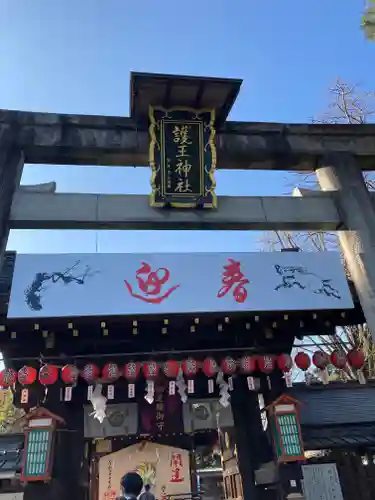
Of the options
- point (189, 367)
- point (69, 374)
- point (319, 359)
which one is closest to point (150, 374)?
point (189, 367)

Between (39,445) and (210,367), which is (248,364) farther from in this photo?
(39,445)

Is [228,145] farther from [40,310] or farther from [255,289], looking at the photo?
[40,310]

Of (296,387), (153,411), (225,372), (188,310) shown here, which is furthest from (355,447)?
(188,310)

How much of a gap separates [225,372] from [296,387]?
436cm

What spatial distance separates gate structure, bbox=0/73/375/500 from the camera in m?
8.02

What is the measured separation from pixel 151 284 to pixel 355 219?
4778mm

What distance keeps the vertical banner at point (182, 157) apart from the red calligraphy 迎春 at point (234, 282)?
4.87ft

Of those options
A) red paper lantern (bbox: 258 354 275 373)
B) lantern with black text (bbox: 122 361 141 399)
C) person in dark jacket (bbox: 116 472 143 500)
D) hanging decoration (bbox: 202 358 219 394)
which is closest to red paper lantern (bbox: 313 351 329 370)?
red paper lantern (bbox: 258 354 275 373)

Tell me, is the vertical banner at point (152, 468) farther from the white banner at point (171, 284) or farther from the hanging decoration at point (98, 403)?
the white banner at point (171, 284)

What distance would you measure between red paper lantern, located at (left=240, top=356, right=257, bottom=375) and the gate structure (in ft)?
0.18

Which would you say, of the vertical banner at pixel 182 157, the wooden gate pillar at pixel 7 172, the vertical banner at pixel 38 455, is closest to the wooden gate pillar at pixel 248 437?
the vertical banner at pixel 38 455

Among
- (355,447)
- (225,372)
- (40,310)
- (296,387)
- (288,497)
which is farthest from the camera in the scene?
(296,387)

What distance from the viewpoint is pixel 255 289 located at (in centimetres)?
838

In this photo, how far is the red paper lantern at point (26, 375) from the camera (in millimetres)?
8102
